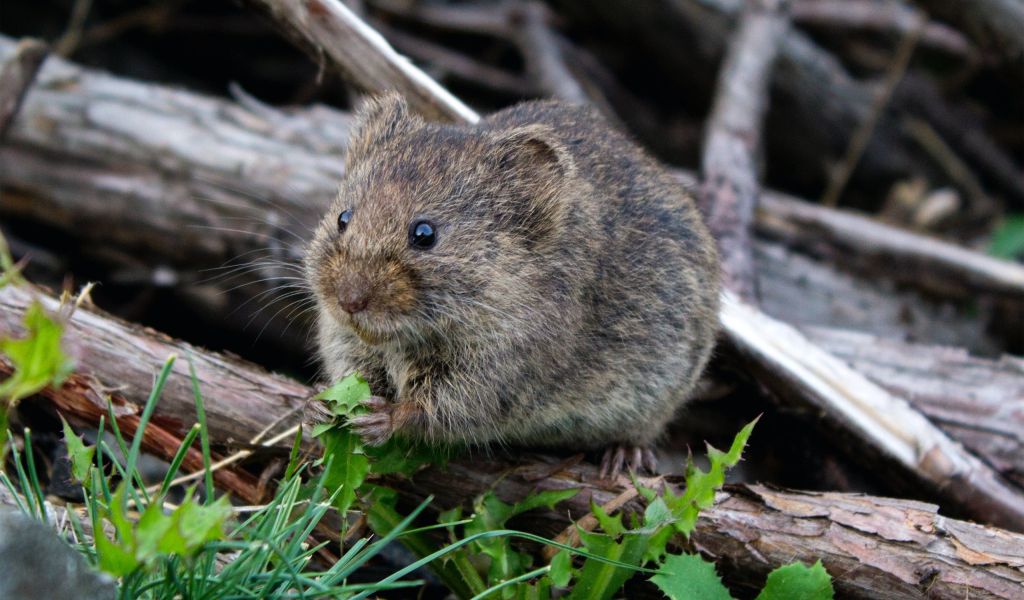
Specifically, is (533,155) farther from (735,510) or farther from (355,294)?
(735,510)

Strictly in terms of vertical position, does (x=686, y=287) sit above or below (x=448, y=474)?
above

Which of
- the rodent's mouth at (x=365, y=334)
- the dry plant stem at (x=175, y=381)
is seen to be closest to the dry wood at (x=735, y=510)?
the dry plant stem at (x=175, y=381)

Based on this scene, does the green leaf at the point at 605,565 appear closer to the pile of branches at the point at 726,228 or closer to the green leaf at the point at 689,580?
the green leaf at the point at 689,580

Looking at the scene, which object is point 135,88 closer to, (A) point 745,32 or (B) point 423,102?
(B) point 423,102

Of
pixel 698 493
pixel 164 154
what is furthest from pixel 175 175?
pixel 698 493

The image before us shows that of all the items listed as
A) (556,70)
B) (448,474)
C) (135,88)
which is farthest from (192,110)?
(448,474)

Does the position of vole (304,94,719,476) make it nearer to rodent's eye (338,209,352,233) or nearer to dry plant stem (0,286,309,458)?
rodent's eye (338,209,352,233)

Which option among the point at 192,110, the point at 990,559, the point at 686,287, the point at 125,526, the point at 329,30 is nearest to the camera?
the point at 125,526
